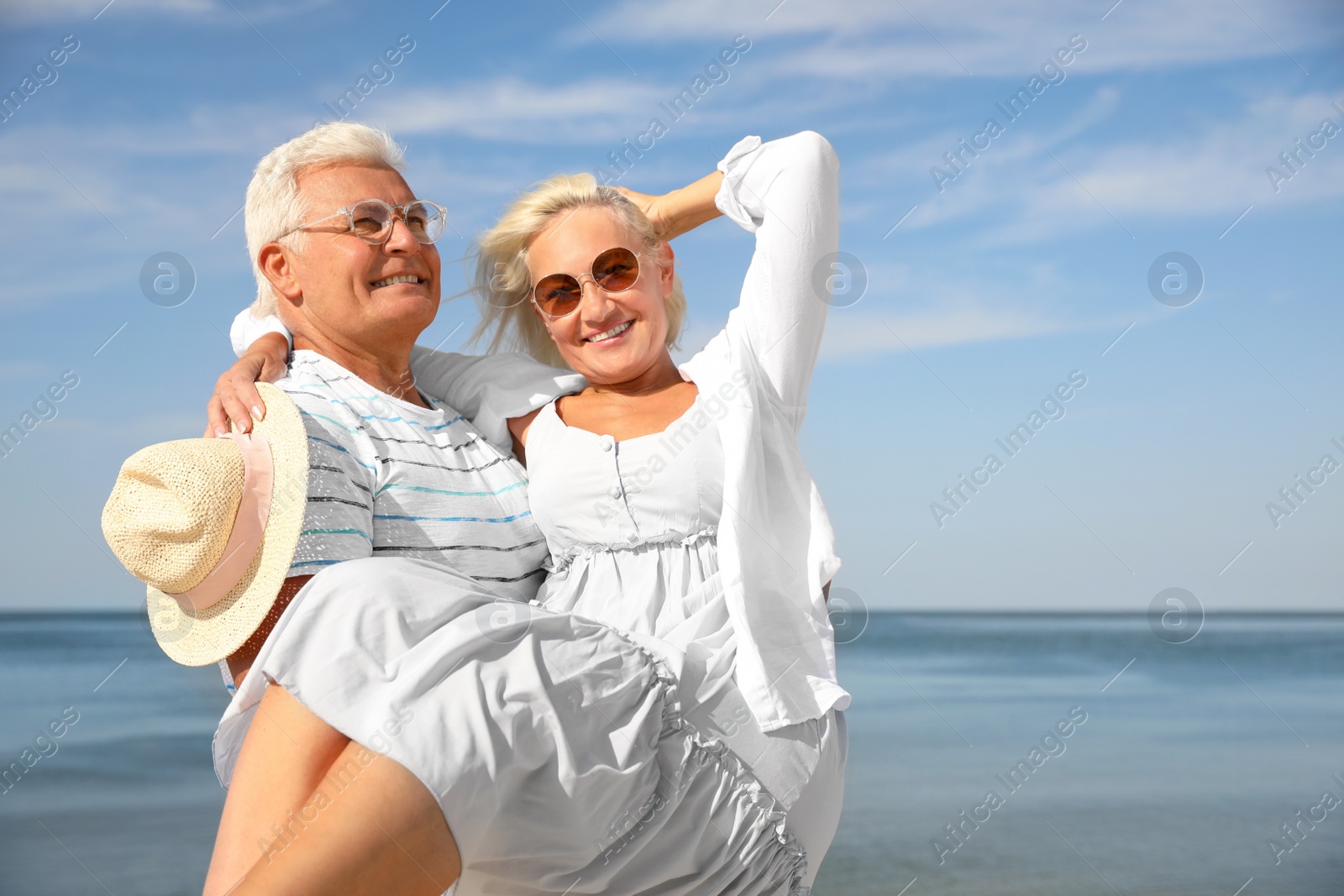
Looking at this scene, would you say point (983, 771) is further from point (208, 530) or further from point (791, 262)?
point (208, 530)

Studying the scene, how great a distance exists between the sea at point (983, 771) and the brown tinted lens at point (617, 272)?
1353 millimetres

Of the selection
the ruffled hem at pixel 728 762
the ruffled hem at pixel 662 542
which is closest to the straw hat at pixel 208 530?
the ruffled hem at pixel 662 542

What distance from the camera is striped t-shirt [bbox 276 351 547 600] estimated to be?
8.29ft

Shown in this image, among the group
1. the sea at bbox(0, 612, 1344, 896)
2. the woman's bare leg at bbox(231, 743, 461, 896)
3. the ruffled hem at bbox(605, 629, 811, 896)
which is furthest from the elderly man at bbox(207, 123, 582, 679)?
the woman's bare leg at bbox(231, 743, 461, 896)

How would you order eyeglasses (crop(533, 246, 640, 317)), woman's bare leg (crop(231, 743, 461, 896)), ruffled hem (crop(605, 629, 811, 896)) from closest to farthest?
woman's bare leg (crop(231, 743, 461, 896))
ruffled hem (crop(605, 629, 811, 896))
eyeglasses (crop(533, 246, 640, 317))

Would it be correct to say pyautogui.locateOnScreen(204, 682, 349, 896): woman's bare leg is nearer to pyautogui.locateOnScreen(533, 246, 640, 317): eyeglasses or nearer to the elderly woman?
the elderly woman

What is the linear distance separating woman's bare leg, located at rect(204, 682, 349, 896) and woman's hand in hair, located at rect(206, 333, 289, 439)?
3.04ft

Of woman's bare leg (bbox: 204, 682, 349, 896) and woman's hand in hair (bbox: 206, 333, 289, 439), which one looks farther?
woman's hand in hair (bbox: 206, 333, 289, 439)

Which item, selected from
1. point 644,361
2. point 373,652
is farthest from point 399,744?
point 644,361

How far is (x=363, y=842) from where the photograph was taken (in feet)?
5.23

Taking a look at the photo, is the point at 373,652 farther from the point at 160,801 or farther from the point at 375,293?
the point at 160,801

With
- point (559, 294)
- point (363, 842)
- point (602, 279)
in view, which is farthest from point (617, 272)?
point (363, 842)

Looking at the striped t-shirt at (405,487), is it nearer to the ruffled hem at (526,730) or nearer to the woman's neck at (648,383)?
the woman's neck at (648,383)

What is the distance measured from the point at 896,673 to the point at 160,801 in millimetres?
11907
